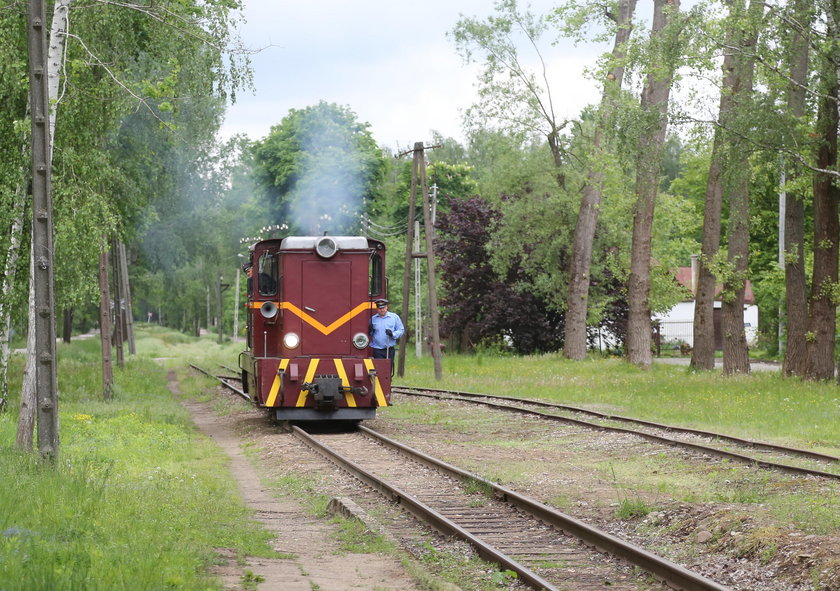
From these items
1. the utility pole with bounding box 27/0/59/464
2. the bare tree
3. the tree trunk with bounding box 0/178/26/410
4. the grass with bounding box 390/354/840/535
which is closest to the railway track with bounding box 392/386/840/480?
the grass with bounding box 390/354/840/535

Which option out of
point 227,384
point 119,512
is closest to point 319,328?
point 119,512

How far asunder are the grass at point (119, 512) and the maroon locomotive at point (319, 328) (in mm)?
1729

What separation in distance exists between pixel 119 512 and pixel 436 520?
106 inches

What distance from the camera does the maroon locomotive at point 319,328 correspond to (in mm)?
17828

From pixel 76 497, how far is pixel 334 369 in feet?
29.1

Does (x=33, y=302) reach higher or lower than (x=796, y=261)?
lower

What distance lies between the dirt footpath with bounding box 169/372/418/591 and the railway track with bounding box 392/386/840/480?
5493 mm

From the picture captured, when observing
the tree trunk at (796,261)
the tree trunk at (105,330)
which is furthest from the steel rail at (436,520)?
the tree trunk at (796,261)

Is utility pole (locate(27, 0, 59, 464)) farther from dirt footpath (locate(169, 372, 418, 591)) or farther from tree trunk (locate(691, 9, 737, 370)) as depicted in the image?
tree trunk (locate(691, 9, 737, 370))

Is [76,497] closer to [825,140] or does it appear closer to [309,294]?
[309,294]

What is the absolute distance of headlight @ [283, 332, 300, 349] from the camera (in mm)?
17922

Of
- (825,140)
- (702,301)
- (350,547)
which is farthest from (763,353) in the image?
(350,547)

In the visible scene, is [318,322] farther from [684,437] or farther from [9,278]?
[684,437]

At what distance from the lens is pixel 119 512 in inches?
354
